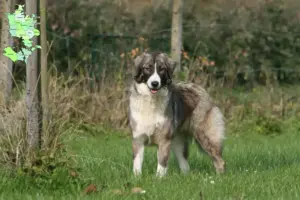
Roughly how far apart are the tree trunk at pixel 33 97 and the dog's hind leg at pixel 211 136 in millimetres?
2805

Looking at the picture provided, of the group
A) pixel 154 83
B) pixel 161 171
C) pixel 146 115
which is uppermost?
pixel 154 83

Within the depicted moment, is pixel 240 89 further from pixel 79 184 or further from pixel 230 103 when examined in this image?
pixel 79 184

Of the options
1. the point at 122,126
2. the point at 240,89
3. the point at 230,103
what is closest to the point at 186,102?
the point at 122,126

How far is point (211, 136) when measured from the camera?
9.22 m

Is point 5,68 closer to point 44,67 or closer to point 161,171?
point 161,171

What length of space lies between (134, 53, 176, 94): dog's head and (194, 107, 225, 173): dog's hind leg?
0.93m

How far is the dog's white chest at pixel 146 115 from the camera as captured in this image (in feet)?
27.8

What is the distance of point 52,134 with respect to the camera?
23.2ft

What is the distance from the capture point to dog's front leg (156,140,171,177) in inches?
330

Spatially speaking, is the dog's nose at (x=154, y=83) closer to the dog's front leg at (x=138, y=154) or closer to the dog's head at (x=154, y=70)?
the dog's head at (x=154, y=70)

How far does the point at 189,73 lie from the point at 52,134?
27.3 feet

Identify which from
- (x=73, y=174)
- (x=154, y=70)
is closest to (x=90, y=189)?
(x=73, y=174)

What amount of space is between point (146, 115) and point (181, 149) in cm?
106

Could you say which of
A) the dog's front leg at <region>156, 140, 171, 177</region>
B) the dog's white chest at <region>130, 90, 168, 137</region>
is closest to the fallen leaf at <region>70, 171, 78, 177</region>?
the dog's front leg at <region>156, 140, 171, 177</region>
